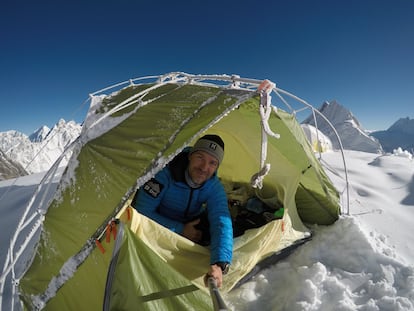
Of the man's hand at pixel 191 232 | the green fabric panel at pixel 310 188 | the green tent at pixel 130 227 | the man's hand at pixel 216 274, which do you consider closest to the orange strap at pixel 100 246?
the green tent at pixel 130 227

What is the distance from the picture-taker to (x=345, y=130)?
407 ft

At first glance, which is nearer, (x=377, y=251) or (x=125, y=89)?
(x=377, y=251)

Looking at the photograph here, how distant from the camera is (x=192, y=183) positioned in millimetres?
2686

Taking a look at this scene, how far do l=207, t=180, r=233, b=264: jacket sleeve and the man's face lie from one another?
6.0 inches

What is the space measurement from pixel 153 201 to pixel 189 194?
1.15 ft

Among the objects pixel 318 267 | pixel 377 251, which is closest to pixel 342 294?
pixel 318 267

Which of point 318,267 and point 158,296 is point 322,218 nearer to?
point 318,267

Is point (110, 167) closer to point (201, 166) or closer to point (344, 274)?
point (201, 166)

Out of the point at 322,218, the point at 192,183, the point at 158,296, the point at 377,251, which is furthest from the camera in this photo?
the point at 322,218

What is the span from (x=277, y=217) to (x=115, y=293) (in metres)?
1.99

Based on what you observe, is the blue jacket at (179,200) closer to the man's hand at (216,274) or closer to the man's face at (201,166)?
the man's face at (201,166)

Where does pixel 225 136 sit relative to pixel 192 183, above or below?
above

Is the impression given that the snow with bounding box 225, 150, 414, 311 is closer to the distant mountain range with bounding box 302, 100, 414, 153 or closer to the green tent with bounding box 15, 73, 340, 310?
the green tent with bounding box 15, 73, 340, 310

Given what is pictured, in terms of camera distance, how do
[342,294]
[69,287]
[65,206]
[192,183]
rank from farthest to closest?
[192,183] < [342,294] < [65,206] < [69,287]
